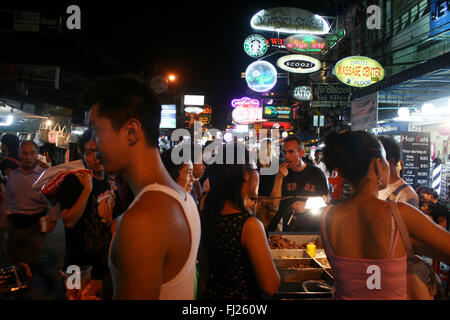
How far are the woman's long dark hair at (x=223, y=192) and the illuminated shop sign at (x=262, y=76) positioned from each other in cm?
1237

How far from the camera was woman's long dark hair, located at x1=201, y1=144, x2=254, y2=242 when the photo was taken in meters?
2.26

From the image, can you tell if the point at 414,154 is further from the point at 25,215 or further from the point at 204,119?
the point at 204,119

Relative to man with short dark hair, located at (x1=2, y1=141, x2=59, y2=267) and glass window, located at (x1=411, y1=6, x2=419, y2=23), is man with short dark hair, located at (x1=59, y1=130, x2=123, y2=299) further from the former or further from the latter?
glass window, located at (x1=411, y1=6, x2=419, y2=23)

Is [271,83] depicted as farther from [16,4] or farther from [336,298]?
[336,298]

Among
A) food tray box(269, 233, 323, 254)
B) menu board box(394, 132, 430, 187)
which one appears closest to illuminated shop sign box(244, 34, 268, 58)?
menu board box(394, 132, 430, 187)

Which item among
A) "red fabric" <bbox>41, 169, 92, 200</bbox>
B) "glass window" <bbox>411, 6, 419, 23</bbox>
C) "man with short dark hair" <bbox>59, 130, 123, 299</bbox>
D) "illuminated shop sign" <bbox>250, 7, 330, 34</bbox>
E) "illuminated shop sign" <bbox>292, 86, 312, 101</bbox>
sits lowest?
"man with short dark hair" <bbox>59, 130, 123, 299</bbox>

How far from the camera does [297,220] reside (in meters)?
5.17

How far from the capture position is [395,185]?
360cm

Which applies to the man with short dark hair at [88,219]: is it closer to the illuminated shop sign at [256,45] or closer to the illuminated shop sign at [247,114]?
the illuminated shop sign at [256,45]

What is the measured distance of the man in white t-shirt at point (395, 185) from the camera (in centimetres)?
339

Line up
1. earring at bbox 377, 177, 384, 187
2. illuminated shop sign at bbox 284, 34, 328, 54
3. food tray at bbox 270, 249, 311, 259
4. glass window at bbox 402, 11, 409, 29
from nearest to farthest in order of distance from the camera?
1. earring at bbox 377, 177, 384, 187
2. food tray at bbox 270, 249, 311, 259
3. illuminated shop sign at bbox 284, 34, 328, 54
4. glass window at bbox 402, 11, 409, 29

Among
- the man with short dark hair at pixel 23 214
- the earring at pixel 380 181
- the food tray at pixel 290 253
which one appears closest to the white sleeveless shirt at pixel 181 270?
the earring at pixel 380 181

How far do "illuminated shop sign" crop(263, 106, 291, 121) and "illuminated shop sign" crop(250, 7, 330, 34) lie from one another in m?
7.20
